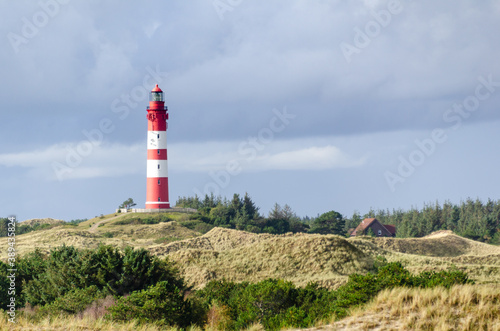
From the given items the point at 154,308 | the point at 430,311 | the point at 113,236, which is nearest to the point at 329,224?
the point at 113,236

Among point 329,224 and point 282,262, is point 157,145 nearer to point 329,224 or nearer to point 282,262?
point 329,224

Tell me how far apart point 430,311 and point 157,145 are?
186ft

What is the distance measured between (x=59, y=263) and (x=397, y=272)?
15161 mm

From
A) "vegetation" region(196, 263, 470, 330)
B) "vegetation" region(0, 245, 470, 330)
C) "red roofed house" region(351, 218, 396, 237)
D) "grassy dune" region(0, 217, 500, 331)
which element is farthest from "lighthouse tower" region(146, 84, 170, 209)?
"vegetation" region(196, 263, 470, 330)

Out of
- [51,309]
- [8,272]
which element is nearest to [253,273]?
[8,272]

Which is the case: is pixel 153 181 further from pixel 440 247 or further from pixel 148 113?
pixel 440 247

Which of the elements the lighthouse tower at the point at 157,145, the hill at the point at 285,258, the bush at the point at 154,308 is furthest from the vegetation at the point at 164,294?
the lighthouse tower at the point at 157,145

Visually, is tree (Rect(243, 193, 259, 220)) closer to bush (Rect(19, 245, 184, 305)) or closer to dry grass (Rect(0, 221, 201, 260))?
dry grass (Rect(0, 221, 201, 260))

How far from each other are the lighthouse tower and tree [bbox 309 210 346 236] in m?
24.2

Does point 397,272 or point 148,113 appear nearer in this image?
point 397,272

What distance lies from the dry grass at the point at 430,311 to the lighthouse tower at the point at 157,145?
5464cm

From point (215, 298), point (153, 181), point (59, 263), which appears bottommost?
point (215, 298)

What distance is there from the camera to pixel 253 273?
3859 cm

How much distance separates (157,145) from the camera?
231 feet
